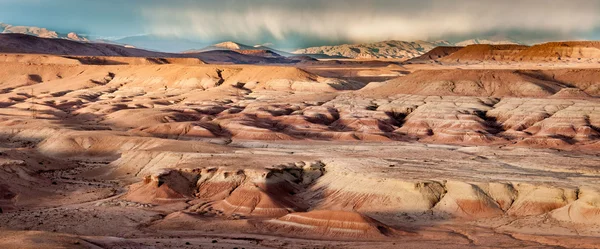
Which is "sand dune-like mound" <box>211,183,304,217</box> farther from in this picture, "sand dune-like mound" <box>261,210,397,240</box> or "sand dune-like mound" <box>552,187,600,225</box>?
"sand dune-like mound" <box>552,187,600,225</box>

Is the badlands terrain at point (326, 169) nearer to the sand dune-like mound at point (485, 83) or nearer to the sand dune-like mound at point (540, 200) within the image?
the sand dune-like mound at point (540, 200)

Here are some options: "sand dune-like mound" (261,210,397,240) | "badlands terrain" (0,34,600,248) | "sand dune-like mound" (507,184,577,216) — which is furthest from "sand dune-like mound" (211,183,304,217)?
"sand dune-like mound" (507,184,577,216)

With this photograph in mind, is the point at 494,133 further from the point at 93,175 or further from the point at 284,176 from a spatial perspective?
the point at 93,175

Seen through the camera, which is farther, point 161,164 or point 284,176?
point 161,164

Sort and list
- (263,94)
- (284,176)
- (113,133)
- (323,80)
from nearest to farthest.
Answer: (284,176), (113,133), (263,94), (323,80)

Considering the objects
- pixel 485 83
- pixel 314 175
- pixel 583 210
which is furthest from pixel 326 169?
pixel 485 83

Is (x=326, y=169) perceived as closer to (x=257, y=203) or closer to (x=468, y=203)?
(x=257, y=203)

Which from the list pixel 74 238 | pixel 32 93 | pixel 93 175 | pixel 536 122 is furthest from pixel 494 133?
pixel 32 93
